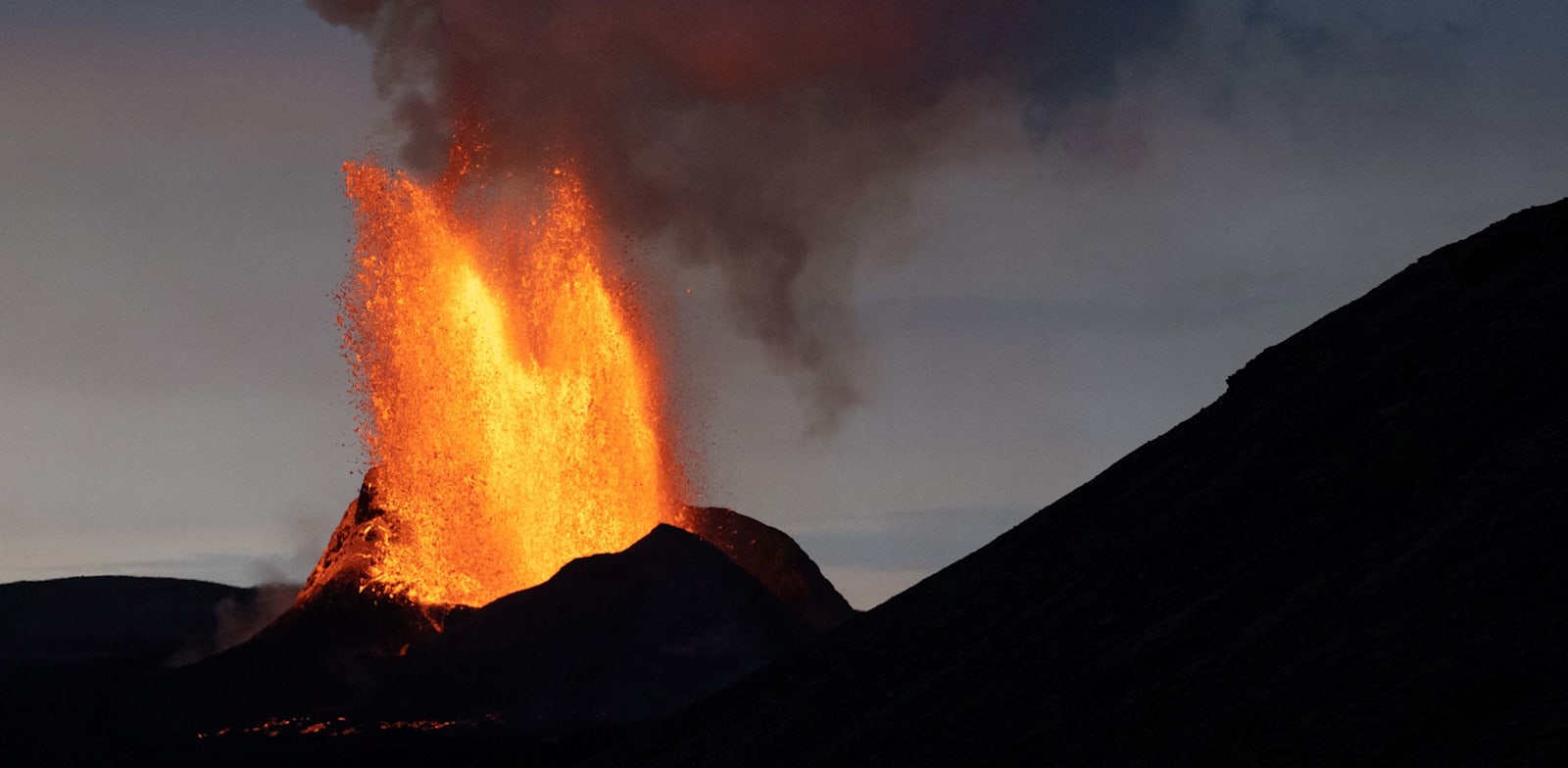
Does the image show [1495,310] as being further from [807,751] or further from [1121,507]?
[807,751]

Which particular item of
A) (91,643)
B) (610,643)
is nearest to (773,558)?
(610,643)

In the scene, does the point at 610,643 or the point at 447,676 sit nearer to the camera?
the point at 447,676

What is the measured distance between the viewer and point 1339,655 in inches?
796

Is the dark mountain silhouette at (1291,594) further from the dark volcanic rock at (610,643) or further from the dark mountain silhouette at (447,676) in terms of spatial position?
the dark volcanic rock at (610,643)

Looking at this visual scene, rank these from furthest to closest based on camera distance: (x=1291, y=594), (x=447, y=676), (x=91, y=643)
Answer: (x=91, y=643) → (x=447, y=676) → (x=1291, y=594)

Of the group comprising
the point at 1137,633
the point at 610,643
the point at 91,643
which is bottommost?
the point at 1137,633

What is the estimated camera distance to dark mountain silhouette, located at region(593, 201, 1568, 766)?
18719 millimetres

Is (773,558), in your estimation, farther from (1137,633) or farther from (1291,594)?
(1291,594)

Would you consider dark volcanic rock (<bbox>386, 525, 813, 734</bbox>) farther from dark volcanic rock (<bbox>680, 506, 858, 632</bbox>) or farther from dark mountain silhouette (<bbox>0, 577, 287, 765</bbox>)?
dark mountain silhouette (<bbox>0, 577, 287, 765</bbox>)

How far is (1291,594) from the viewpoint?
77.7ft

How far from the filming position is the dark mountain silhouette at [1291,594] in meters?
18.7

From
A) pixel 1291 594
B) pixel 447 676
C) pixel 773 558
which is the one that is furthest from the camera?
pixel 773 558

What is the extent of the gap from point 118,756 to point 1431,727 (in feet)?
117

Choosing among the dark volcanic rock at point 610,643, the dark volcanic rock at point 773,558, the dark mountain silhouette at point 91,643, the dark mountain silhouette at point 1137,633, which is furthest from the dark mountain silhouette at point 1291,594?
the dark volcanic rock at point 773,558
